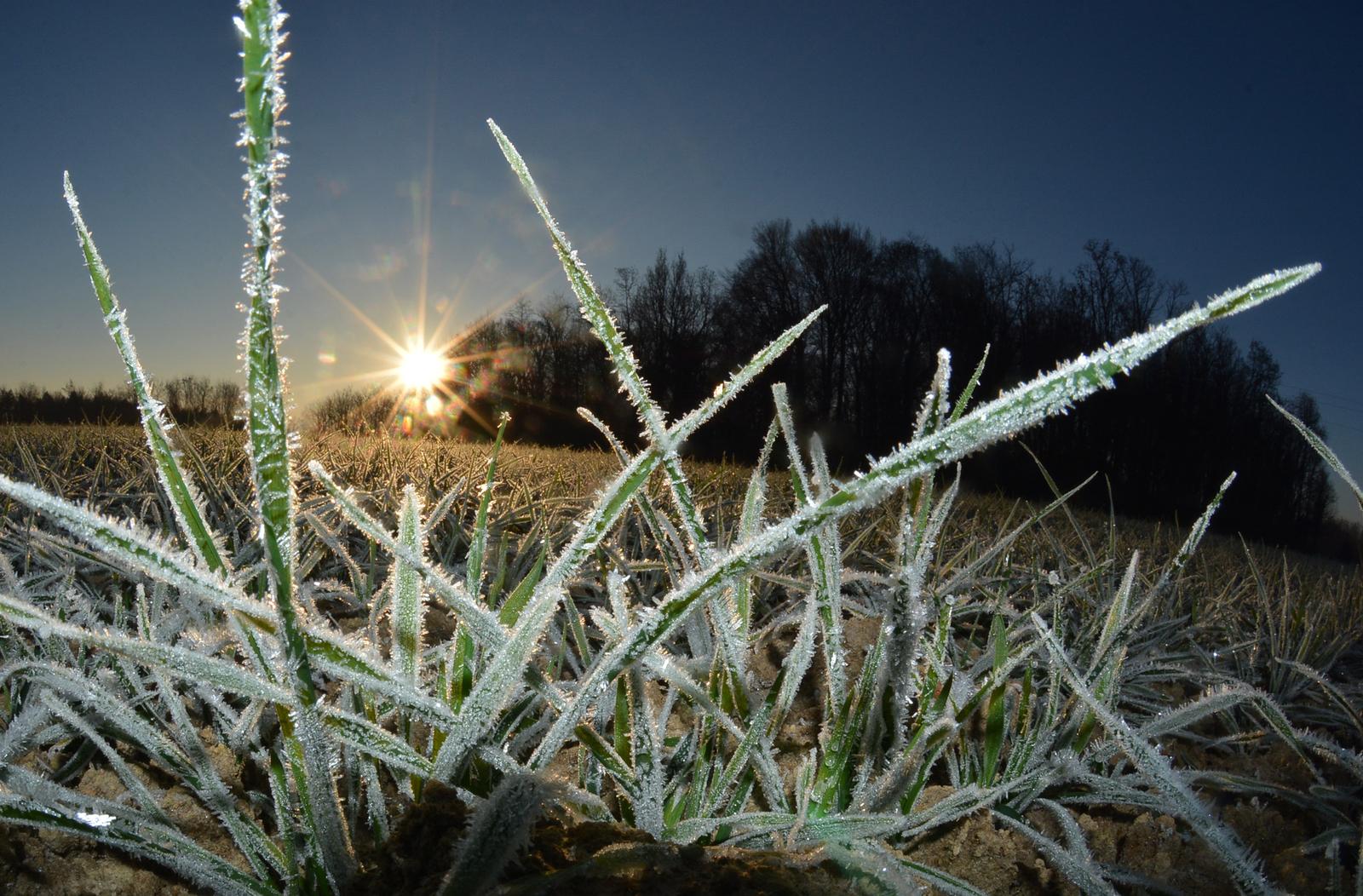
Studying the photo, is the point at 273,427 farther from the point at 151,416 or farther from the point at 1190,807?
the point at 1190,807

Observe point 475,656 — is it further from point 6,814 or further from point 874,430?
point 874,430

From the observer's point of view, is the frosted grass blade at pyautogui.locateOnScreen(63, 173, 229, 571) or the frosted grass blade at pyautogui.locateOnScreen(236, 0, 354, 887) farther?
the frosted grass blade at pyautogui.locateOnScreen(63, 173, 229, 571)

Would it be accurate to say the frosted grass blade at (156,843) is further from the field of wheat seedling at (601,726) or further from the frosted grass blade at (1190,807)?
the frosted grass blade at (1190,807)

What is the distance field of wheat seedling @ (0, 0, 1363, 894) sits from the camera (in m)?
0.54

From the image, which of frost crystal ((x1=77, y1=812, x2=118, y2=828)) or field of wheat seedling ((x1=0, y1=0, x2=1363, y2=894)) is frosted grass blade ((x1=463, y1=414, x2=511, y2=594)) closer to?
field of wheat seedling ((x1=0, y1=0, x2=1363, y2=894))

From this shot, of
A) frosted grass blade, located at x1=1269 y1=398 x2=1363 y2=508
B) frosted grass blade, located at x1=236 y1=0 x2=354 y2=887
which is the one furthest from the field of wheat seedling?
frosted grass blade, located at x1=1269 y1=398 x2=1363 y2=508

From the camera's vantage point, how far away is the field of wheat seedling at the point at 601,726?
54 cm

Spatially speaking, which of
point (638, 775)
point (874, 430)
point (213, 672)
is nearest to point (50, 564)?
point (213, 672)

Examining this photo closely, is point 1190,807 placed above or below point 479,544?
below

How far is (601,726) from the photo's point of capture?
3.12 ft

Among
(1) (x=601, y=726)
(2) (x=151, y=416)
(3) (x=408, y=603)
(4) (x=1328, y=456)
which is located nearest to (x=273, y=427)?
(2) (x=151, y=416)

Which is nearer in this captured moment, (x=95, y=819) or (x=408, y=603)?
(x=95, y=819)

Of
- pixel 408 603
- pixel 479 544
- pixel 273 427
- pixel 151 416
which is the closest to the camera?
pixel 273 427

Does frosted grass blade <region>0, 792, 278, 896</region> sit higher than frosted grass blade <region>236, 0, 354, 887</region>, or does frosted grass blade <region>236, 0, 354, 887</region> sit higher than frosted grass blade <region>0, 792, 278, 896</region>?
frosted grass blade <region>236, 0, 354, 887</region>
